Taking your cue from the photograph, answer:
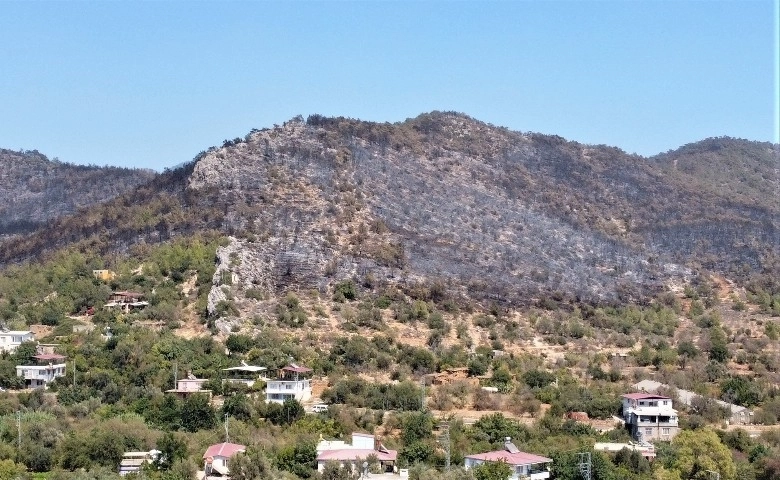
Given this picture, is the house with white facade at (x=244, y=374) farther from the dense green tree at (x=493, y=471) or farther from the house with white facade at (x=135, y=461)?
the dense green tree at (x=493, y=471)

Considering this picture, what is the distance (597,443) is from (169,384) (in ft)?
60.6

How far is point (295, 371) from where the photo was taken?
49.8 meters

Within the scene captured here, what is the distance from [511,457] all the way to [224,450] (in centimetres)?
961

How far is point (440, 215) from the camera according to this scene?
3243 inches

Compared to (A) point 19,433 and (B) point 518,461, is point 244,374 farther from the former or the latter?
(B) point 518,461

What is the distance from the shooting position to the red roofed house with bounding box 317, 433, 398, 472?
130ft

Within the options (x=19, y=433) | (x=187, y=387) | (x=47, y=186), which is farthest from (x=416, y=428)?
(x=47, y=186)

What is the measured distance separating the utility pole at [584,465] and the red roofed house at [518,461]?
1127 millimetres

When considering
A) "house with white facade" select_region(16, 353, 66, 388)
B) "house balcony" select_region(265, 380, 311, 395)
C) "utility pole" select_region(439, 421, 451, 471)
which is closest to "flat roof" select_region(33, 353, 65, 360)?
"house with white facade" select_region(16, 353, 66, 388)

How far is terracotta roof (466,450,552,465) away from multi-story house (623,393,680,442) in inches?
288

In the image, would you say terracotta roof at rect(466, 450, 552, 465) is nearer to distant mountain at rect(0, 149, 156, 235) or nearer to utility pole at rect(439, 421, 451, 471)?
utility pole at rect(439, 421, 451, 471)

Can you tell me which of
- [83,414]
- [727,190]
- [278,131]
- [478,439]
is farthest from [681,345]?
[727,190]

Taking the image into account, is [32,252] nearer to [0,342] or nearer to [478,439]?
[0,342]

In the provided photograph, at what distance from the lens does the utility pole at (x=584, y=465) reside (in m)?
38.4
